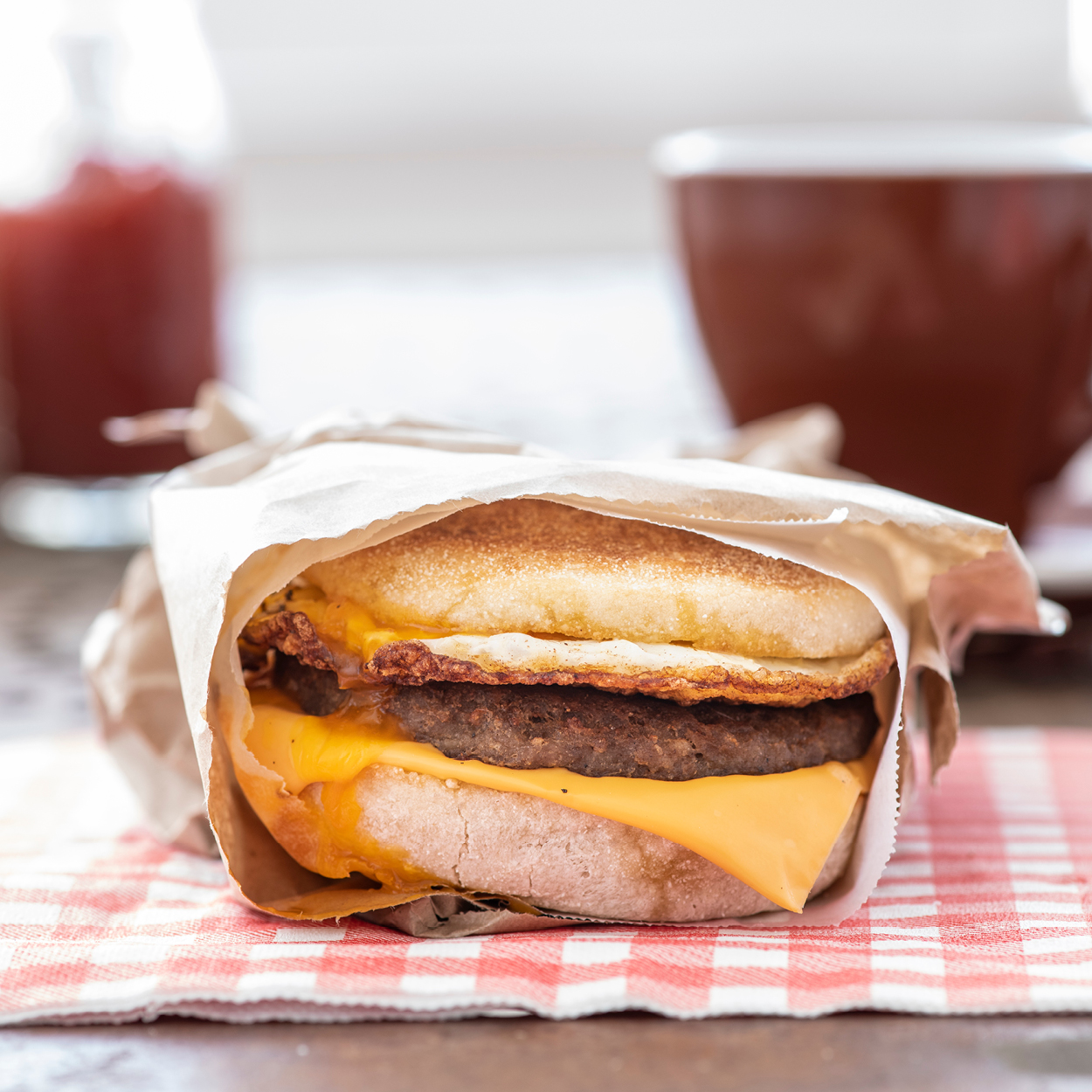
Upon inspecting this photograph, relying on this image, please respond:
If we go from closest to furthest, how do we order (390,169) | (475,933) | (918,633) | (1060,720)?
(475,933) < (918,633) < (1060,720) < (390,169)

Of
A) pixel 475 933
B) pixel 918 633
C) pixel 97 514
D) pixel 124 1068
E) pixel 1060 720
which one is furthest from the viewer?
pixel 97 514

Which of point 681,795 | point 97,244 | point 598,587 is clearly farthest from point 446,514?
point 97,244

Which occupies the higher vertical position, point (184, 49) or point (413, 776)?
point (184, 49)

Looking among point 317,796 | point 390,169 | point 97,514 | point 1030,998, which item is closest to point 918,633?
point 1030,998

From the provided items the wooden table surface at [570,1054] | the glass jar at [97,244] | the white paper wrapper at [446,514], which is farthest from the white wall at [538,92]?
the wooden table surface at [570,1054]

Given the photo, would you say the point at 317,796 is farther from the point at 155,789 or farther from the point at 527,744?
the point at 155,789

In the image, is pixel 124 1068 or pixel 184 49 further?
pixel 184 49

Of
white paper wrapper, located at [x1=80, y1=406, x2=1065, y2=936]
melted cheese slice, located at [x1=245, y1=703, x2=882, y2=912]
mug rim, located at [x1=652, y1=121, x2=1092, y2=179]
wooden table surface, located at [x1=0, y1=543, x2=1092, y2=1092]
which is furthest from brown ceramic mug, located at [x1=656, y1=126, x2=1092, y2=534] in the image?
wooden table surface, located at [x1=0, y1=543, x2=1092, y2=1092]
